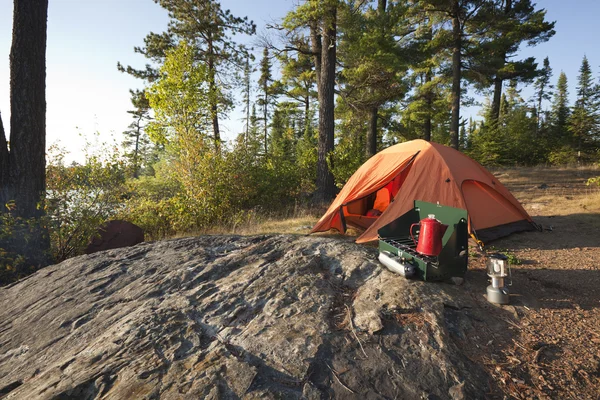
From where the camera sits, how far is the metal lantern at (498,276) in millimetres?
2787

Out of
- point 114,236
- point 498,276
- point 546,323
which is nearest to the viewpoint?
point 546,323

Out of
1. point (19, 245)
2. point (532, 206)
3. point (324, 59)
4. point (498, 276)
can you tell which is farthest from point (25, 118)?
point (532, 206)


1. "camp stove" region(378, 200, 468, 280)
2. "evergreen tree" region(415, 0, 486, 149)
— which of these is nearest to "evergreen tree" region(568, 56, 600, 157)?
"evergreen tree" region(415, 0, 486, 149)

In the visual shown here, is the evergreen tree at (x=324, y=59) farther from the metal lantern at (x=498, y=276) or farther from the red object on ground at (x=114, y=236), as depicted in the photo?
the metal lantern at (x=498, y=276)

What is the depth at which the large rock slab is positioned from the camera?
1764 millimetres

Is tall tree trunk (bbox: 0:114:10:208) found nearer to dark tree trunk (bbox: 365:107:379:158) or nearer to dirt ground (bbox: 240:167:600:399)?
dirt ground (bbox: 240:167:600:399)

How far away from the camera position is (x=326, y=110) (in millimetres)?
9492

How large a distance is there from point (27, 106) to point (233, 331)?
221 inches

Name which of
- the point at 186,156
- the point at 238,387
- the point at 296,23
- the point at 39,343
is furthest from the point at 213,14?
the point at 238,387

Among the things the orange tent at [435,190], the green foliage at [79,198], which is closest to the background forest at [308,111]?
the green foliage at [79,198]

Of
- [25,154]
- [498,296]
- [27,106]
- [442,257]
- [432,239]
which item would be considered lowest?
[498,296]

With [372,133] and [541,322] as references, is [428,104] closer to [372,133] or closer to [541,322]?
[372,133]

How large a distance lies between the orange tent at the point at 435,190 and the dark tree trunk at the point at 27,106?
17.1ft

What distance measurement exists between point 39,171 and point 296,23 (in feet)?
25.9
